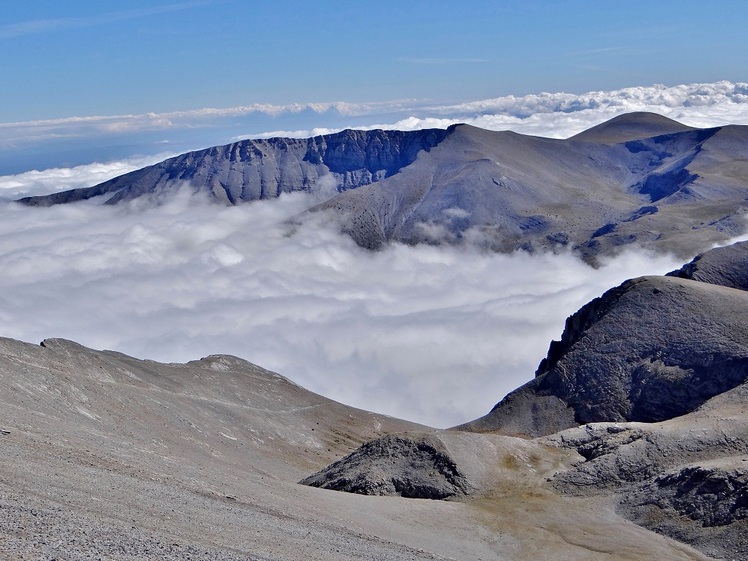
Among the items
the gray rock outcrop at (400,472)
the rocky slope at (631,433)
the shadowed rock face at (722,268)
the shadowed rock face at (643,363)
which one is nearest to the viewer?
the rocky slope at (631,433)

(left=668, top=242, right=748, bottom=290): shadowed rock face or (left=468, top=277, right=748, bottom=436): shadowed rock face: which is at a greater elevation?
(left=668, top=242, right=748, bottom=290): shadowed rock face

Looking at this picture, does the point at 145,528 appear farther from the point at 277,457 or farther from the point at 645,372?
the point at 645,372

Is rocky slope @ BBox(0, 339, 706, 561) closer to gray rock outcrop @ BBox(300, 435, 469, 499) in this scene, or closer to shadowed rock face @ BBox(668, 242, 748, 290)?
gray rock outcrop @ BBox(300, 435, 469, 499)

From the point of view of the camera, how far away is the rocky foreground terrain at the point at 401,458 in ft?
122

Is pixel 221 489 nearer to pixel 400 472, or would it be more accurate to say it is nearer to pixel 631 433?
pixel 400 472

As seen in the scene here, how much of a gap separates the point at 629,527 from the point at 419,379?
124 m

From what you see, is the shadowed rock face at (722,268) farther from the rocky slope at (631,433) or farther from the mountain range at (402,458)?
the rocky slope at (631,433)

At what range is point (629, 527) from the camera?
2180 inches

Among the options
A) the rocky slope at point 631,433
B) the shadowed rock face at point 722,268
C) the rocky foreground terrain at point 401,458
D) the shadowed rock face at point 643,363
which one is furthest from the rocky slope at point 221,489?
the shadowed rock face at point 722,268

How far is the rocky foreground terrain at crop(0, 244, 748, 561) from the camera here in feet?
122

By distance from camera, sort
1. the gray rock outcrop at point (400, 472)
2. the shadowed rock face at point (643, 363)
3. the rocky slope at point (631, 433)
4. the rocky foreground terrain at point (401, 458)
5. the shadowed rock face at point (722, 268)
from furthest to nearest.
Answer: the shadowed rock face at point (722, 268) < the shadowed rock face at point (643, 363) < the gray rock outcrop at point (400, 472) < the rocky slope at point (631, 433) < the rocky foreground terrain at point (401, 458)

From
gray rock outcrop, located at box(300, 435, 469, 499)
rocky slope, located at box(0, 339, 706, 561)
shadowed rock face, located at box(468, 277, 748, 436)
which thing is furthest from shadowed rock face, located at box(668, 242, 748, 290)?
gray rock outcrop, located at box(300, 435, 469, 499)

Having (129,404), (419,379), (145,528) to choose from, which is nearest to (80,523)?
(145,528)

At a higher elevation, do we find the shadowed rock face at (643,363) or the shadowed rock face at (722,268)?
the shadowed rock face at (722,268)
